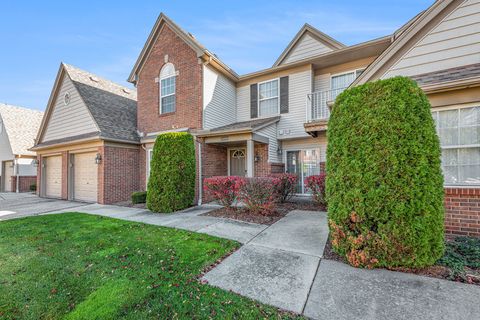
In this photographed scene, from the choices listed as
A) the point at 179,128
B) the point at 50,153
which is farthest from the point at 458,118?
the point at 50,153

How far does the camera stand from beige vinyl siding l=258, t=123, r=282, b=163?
9655mm

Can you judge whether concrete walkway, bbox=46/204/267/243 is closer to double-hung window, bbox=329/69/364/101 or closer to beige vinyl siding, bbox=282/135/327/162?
beige vinyl siding, bbox=282/135/327/162

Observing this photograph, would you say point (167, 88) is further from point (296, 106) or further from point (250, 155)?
point (296, 106)

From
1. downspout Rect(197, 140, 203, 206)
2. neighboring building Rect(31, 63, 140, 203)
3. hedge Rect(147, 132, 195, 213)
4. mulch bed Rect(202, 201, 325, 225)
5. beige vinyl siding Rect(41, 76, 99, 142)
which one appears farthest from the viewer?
beige vinyl siding Rect(41, 76, 99, 142)

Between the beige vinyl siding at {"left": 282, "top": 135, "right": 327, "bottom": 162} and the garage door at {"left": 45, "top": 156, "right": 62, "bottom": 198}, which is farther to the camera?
the garage door at {"left": 45, "top": 156, "right": 62, "bottom": 198}

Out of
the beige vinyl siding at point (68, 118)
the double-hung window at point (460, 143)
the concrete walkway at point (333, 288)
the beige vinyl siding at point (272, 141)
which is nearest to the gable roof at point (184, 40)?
the beige vinyl siding at point (68, 118)

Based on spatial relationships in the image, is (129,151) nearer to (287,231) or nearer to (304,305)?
(287,231)

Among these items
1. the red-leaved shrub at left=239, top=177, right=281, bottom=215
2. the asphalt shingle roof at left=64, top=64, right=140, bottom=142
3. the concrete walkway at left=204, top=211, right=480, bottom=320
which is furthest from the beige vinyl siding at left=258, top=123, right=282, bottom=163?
the asphalt shingle roof at left=64, top=64, right=140, bottom=142

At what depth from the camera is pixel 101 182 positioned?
395 inches

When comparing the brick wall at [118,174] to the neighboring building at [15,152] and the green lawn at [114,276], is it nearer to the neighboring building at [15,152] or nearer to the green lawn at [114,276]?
the green lawn at [114,276]

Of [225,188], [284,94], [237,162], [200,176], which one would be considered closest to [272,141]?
[237,162]

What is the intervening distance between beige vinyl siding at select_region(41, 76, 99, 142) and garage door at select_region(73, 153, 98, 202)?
136 centimetres

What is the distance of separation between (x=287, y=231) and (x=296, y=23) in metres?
11.5

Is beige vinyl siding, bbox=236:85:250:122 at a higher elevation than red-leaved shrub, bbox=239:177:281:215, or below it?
higher
